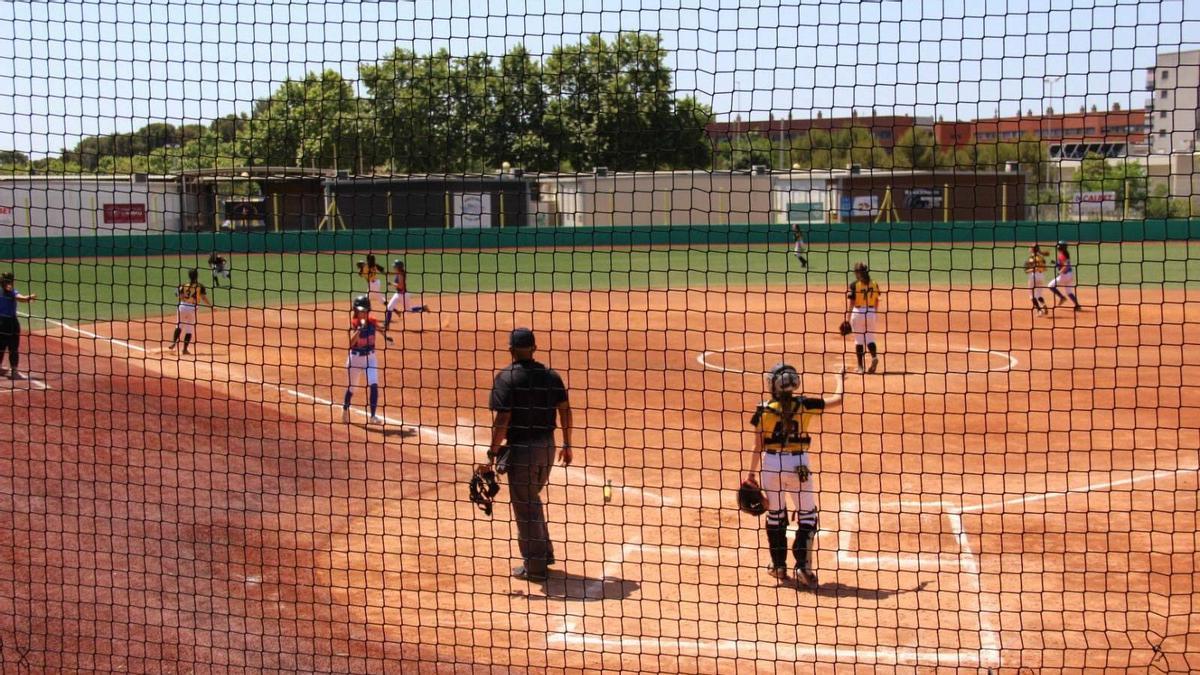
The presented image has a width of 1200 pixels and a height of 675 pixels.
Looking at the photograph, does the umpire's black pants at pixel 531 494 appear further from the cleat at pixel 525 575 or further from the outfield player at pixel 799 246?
the outfield player at pixel 799 246

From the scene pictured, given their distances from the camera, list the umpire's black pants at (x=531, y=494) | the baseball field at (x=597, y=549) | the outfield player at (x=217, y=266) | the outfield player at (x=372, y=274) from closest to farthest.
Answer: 1. the baseball field at (x=597, y=549)
2. the umpire's black pants at (x=531, y=494)
3. the outfield player at (x=217, y=266)
4. the outfield player at (x=372, y=274)

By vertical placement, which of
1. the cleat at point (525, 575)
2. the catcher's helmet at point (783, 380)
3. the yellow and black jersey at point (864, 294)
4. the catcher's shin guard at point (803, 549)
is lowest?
the cleat at point (525, 575)

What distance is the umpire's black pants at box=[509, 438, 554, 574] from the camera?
9.79 meters

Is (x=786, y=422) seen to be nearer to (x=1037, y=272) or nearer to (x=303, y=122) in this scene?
(x=303, y=122)

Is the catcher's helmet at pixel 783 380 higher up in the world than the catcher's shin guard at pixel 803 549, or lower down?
higher up

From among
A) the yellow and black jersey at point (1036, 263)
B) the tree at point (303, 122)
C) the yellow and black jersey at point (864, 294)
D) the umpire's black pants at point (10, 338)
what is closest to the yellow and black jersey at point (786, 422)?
the tree at point (303, 122)

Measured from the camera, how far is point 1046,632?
9008 mm

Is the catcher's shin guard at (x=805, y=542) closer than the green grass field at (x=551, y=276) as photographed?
Yes

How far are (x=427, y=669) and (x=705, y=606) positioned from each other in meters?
2.26

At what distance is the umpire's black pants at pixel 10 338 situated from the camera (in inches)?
686

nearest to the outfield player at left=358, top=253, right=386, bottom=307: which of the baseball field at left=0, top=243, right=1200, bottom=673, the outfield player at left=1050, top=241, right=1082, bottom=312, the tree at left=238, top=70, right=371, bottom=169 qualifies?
the tree at left=238, top=70, right=371, bottom=169

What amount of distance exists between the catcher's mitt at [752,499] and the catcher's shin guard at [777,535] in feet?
0.70

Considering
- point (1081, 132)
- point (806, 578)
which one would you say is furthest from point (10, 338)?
point (1081, 132)

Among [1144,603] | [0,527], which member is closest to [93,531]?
[0,527]
